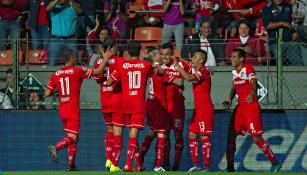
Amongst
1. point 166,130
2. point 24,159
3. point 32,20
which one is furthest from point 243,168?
point 32,20

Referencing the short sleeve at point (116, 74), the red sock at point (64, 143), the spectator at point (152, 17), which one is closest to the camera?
the red sock at point (64, 143)

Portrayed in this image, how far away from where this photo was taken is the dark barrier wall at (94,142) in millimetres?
20906

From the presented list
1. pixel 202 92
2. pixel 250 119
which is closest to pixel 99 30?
pixel 202 92

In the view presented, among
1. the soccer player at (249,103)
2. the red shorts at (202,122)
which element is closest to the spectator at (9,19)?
the red shorts at (202,122)

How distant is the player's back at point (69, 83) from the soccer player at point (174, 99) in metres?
1.56

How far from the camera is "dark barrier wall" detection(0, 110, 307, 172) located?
68.6 ft

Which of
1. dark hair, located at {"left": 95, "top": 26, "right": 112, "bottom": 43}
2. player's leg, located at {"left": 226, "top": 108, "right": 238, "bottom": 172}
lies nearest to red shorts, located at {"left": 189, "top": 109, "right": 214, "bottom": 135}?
player's leg, located at {"left": 226, "top": 108, "right": 238, "bottom": 172}

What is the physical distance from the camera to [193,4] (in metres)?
24.1

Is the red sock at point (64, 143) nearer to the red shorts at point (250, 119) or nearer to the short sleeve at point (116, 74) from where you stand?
the short sleeve at point (116, 74)

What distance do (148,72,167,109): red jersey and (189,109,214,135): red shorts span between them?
1.85 ft

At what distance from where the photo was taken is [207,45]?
21375mm

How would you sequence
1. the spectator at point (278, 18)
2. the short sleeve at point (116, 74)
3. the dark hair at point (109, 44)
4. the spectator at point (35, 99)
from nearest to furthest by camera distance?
the short sleeve at point (116, 74)
the dark hair at point (109, 44)
the spectator at point (35, 99)
the spectator at point (278, 18)

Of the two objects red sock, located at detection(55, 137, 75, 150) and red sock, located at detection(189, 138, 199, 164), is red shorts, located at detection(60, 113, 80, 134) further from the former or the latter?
red sock, located at detection(189, 138, 199, 164)

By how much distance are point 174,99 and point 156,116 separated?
22.2 inches
